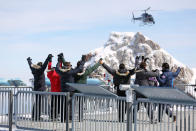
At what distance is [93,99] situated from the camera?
7875mm

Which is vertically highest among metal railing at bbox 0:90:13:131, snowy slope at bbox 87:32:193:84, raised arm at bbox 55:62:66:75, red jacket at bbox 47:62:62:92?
snowy slope at bbox 87:32:193:84

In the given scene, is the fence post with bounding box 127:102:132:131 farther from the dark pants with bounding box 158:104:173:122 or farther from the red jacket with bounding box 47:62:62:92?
the red jacket with bounding box 47:62:62:92

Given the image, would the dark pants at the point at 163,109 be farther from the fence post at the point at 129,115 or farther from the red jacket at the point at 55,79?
the red jacket at the point at 55,79

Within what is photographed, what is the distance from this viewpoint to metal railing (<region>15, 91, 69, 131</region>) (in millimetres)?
8625

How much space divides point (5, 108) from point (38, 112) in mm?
1663

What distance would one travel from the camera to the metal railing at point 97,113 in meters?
7.64

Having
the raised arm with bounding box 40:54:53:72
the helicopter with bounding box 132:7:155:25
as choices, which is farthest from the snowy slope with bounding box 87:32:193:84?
the raised arm with bounding box 40:54:53:72

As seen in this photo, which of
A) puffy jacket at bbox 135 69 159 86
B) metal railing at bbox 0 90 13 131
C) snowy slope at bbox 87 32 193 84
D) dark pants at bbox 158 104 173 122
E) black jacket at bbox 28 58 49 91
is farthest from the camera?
snowy slope at bbox 87 32 193 84

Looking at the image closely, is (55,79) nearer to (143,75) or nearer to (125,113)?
(143,75)

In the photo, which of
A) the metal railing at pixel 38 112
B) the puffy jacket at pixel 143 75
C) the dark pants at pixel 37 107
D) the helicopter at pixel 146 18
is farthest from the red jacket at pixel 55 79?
the helicopter at pixel 146 18

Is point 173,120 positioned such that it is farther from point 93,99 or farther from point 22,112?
point 22,112

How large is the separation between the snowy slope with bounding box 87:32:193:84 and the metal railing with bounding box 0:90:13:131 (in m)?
100

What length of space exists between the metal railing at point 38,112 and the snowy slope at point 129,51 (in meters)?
101

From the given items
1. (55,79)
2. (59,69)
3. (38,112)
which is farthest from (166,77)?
(38,112)
